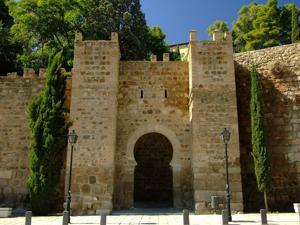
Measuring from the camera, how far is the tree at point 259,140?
13320mm

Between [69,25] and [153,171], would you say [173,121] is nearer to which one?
[153,171]

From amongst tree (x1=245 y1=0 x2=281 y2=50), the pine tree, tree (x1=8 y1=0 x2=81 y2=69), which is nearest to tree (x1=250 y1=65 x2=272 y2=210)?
the pine tree

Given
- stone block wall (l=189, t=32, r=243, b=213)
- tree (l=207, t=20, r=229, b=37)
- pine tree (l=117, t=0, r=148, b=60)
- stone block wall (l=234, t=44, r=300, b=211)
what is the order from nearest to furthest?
stone block wall (l=189, t=32, r=243, b=213) → stone block wall (l=234, t=44, r=300, b=211) → pine tree (l=117, t=0, r=148, b=60) → tree (l=207, t=20, r=229, b=37)

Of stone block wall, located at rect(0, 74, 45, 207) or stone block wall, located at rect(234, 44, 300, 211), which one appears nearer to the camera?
stone block wall, located at rect(234, 44, 300, 211)

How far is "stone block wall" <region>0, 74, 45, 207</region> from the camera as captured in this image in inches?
597

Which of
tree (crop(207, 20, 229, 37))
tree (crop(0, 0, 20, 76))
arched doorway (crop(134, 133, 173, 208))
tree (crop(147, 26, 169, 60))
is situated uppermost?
tree (crop(207, 20, 229, 37))

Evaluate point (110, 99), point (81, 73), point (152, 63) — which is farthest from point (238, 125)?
point (81, 73)

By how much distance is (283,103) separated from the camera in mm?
15273

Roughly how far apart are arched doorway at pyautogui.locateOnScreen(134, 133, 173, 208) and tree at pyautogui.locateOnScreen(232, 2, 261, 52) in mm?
19218

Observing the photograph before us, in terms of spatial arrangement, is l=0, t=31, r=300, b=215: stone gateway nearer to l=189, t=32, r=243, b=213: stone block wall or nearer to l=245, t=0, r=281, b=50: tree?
l=189, t=32, r=243, b=213: stone block wall

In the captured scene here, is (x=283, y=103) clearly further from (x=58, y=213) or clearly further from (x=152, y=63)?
(x=58, y=213)

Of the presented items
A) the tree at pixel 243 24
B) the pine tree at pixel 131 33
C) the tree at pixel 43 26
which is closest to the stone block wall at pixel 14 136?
the tree at pixel 43 26

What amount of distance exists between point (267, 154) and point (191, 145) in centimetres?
309

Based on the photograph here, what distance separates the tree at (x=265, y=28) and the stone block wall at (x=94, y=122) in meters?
20.4
